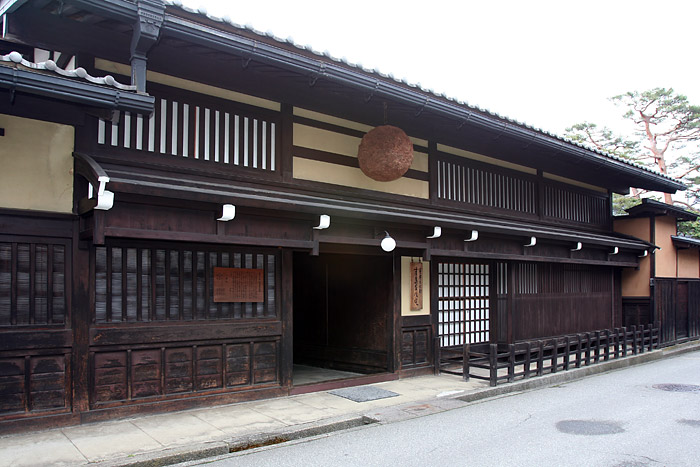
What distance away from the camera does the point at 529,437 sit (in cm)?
743

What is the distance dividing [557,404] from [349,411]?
3804mm

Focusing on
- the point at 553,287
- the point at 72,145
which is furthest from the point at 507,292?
the point at 72,145

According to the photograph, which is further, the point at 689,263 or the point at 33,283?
the point at 689,263

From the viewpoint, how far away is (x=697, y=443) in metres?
7.10

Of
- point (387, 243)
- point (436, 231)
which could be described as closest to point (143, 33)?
point (387, 243)

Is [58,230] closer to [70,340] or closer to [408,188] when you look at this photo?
[70,340]

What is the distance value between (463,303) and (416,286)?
2.01 m

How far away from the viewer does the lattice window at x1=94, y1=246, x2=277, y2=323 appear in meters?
7.55

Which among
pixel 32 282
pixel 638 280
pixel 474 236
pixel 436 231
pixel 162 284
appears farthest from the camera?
pixel 638 280

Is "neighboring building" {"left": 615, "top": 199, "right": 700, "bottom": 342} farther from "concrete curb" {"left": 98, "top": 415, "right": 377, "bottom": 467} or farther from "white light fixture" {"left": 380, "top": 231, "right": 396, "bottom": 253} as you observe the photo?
"concrete curb" {"left": 98, "top": 415, "right": 377, "bottom": 467}

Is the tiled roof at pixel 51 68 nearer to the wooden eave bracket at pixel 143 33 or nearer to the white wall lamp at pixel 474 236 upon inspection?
the wooden eave bracket at pixel 143 33

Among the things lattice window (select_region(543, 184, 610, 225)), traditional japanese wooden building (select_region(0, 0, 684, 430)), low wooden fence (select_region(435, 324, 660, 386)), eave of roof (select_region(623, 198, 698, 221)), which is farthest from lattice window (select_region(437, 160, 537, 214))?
eave of roof (select_region(623, 198, 698, 221))

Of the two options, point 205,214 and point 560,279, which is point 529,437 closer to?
point 205,214

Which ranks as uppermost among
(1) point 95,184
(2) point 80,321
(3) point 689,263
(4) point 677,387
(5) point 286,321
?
(1) point 95,184
